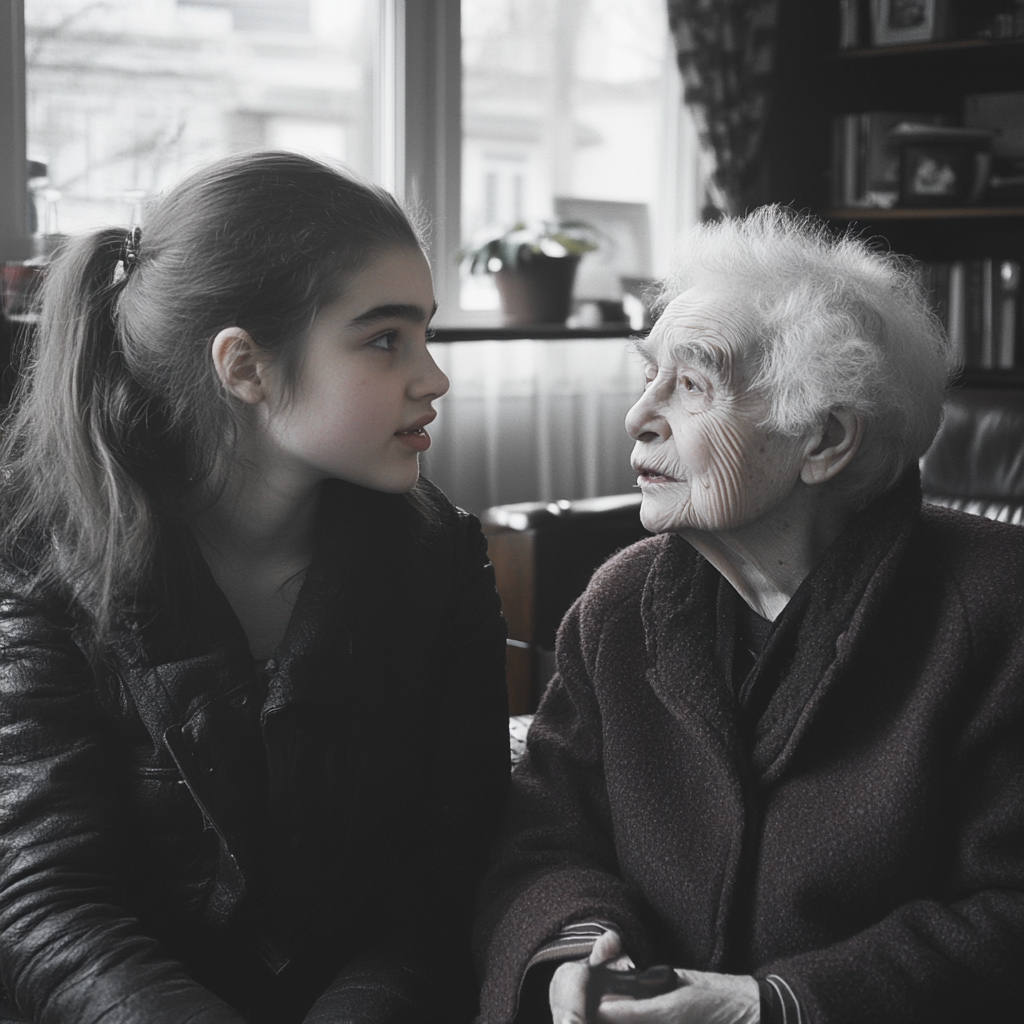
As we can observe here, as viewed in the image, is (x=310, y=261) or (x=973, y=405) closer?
(x=310, y=261)

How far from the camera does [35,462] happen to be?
4.08 feet

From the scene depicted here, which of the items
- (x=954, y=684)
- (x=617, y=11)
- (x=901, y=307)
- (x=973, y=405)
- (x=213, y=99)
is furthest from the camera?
(x=617, y=11)

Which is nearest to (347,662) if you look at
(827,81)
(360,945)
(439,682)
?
(439,682)

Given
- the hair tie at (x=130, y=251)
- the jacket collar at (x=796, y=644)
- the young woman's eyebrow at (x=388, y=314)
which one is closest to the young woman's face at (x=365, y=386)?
the young woman's eyebrow at (x=388, y=314)

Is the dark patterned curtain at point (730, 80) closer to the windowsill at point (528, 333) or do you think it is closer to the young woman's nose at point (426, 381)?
the windowsill at point (528, 333)

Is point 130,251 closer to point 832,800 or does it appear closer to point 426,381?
point 426,381

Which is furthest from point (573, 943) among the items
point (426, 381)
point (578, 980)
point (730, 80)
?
point (730, 80)

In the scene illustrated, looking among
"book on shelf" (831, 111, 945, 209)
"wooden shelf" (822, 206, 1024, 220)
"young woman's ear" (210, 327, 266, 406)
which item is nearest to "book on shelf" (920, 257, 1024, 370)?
"wooden shelf" (822, 206, 1024, 220)

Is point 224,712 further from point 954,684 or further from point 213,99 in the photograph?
point 213,99

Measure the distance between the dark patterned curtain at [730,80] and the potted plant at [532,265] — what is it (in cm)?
65

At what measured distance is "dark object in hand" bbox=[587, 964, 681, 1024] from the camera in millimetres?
1056

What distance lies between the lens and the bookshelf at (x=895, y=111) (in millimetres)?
3598

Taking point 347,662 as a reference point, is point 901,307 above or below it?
above

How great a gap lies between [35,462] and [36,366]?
13 centimetres
